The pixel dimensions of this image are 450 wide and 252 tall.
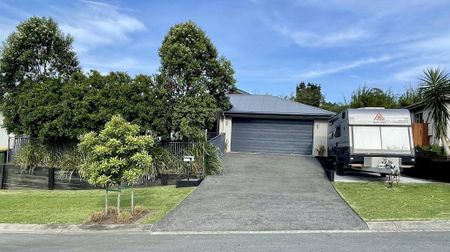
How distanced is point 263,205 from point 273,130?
1462 cm

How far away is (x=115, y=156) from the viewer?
10992 mm

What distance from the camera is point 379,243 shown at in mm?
8102

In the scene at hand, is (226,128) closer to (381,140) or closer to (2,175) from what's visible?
(381,140)

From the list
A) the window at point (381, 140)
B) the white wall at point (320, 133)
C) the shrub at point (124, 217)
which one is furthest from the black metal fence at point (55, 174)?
the white wall at point (320, 133)

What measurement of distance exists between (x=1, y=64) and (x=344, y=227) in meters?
18.2

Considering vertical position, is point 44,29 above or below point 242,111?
above

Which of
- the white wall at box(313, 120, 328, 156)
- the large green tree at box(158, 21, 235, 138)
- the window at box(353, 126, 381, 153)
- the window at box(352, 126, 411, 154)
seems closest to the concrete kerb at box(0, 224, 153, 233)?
the large green tree at box(158, 21, 235, 138)

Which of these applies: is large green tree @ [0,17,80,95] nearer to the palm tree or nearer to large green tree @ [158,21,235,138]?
large green tree @ [158,21,235,138]

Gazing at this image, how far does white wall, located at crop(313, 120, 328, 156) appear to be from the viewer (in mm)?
25984

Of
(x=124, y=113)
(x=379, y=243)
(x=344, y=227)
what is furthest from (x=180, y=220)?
(x=124, y=113)

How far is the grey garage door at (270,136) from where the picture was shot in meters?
26.5

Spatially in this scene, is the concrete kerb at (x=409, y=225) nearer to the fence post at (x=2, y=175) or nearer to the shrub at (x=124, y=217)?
the shrub at (x=124, y=217)

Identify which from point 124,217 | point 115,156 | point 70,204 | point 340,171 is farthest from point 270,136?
point 124,217

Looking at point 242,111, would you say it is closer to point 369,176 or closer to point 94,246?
point 369,176
